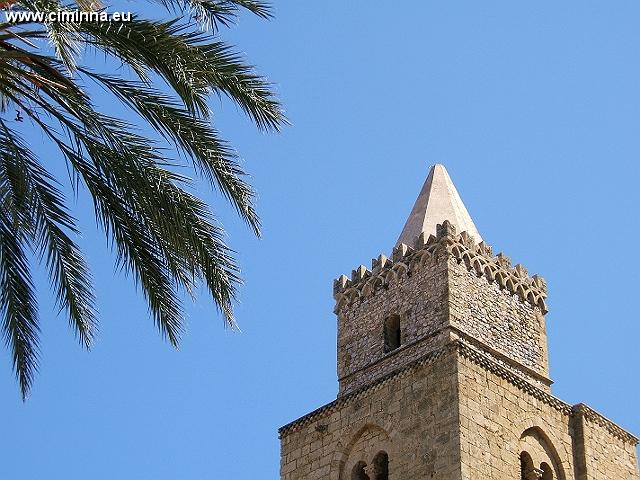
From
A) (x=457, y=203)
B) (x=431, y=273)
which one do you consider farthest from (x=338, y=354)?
(x=457, y=203)

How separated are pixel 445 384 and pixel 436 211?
14.9 feet

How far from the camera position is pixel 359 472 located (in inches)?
822

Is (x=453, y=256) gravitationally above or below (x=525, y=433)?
above

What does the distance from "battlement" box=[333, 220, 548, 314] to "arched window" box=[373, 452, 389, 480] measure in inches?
130

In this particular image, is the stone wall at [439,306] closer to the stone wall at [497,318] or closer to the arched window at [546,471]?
the stone wall at [497,318]

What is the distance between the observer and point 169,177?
1083cm

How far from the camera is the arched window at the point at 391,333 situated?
21875 millimetres

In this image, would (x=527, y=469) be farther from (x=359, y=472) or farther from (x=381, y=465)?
(x=359, y=472)

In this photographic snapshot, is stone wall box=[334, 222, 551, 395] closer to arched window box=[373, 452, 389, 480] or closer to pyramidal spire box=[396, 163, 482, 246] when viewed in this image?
pyramidal spire box=[396, 163, 482, 246]

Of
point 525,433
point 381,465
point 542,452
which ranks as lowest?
point 381,465

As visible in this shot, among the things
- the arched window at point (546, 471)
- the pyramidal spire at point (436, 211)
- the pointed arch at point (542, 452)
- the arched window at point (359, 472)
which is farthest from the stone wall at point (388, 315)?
the arched window at point (546, 471)

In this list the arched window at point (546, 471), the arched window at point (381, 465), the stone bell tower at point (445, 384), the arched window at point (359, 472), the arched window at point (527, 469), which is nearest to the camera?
the stone bell tower at point (445, 384)

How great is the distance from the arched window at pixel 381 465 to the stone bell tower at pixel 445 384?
0.02 metres

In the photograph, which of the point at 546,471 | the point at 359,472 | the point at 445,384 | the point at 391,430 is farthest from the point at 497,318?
the point at 359,472
